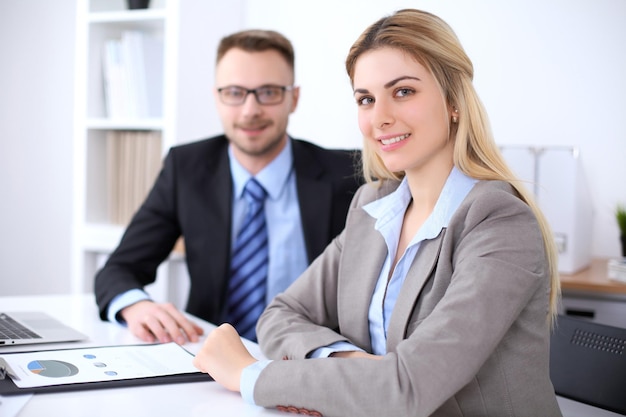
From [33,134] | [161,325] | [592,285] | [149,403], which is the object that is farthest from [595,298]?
[33,134]

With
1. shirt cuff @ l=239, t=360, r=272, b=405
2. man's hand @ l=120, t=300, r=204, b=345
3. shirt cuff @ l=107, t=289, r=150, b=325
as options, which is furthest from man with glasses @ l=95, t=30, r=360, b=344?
shirt cuff @ l=239, t=360, r=272, b=405

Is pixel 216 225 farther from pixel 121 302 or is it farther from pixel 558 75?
pixel 558 75

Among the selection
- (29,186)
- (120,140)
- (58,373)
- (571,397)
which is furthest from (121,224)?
(571,397)

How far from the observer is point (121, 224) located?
3.33m

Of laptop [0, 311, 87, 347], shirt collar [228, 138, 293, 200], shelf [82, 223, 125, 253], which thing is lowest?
shelf [82, 223, 125, 253]

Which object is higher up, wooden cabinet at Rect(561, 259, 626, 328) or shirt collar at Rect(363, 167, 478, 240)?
shirt collar at Rect(363, 167, 478, 240)

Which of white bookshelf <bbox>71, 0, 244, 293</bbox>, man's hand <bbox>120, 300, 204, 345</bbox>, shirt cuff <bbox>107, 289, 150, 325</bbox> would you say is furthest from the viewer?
white bookshelf <bbox>71, 0, 244, 293</bbox>

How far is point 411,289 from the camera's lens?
4.31ft

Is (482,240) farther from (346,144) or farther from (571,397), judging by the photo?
(346,144)

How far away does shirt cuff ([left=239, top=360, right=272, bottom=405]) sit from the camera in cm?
116

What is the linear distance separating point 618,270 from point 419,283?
1.18 meters

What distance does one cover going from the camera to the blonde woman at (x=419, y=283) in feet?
3.63

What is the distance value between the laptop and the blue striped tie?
Result: 56 centimetres

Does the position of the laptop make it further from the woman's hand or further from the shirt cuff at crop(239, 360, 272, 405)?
the shirt cuff at crop(239, 360, 272, 405)
